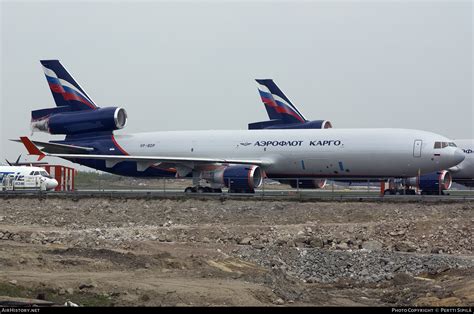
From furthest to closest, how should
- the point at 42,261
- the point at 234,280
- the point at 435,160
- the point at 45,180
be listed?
the point at 45,180 < the point at 435,160 < the point at 42,261 < the point at 234,280

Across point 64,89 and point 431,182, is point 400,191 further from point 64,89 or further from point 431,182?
point 64,89

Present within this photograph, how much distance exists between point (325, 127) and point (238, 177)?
11.3 m

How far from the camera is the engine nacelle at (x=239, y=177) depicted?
1730 inches

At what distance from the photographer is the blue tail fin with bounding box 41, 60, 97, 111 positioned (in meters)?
52.6

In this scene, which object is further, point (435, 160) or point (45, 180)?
point (45, 180)

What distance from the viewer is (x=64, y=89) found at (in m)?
52.8

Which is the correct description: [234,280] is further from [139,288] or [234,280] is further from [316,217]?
[316,217]

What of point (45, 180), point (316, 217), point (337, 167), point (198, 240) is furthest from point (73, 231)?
point (45, 180)

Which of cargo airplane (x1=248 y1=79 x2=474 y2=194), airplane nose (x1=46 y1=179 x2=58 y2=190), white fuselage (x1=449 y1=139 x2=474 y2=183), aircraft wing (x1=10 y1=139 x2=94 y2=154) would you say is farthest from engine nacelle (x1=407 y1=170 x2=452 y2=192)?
airplane nose (x1=46 y1=179 x2=58 y2=190)

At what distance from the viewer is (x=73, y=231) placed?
110 ft

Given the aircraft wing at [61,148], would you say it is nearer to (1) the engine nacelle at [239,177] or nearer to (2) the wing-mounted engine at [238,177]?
(2) the wing-mounted engine at [238,177]

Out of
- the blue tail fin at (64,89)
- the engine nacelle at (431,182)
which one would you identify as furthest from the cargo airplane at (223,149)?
the engine nacelle at (431,182)

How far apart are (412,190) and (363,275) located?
21.8 meters

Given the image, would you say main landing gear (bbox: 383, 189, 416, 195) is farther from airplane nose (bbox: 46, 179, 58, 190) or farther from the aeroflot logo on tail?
airplane nose (bbox: 46, 179, 58, 190)
